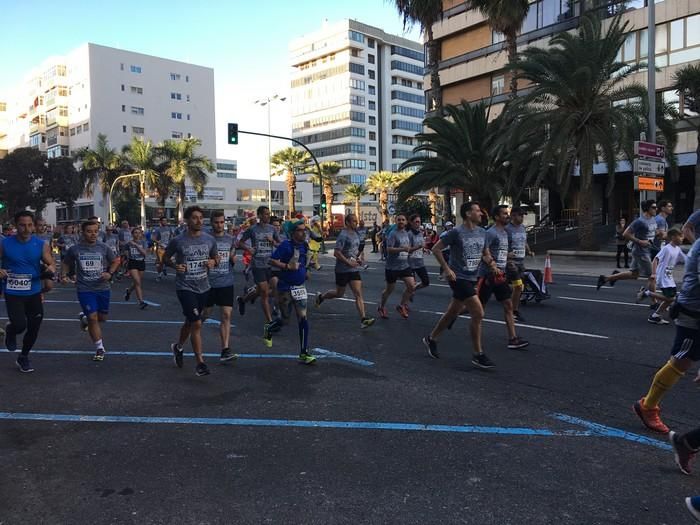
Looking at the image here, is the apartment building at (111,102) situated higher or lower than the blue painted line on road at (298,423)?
higher

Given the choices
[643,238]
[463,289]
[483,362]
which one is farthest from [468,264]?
[643,238]

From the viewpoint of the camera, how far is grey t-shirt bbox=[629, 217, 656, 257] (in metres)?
10.3

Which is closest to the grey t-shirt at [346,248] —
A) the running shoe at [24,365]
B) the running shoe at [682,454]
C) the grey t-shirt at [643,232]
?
the running shoe at [24,365]

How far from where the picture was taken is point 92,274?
7.27m

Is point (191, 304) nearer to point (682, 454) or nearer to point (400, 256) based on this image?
point (400, 256)

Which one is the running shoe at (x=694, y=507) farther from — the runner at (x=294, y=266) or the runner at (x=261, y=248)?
the runner at (x=261, y=248)

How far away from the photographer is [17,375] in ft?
21.2

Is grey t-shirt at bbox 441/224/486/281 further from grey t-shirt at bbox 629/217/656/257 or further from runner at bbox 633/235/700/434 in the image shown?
grey t-shirt at bbox 629/217/656/257

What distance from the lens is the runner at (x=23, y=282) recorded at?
22.0 ft

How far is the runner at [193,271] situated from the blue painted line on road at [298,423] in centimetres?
147

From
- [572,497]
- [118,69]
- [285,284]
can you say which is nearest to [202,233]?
[285,284]

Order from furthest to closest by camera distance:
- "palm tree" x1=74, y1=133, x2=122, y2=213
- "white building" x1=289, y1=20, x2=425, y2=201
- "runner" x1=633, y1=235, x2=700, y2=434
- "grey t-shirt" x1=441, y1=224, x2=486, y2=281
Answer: "white building" x1=289, y1=20, x2=425, y2=201
"palm tree" x1=74, y1=133, x2=122, y2=213
"grey t-shirt" x1=441, y1=224, x2=486, y2=281
"runner" x1=633, y1=235, x2=700, y2=434

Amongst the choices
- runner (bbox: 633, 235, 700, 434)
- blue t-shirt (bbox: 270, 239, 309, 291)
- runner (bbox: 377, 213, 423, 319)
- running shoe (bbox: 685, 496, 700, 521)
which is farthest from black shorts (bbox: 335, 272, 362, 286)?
running shoe (bbox: 685, 496, 700, 521)

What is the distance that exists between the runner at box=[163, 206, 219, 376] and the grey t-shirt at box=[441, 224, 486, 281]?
268cm
